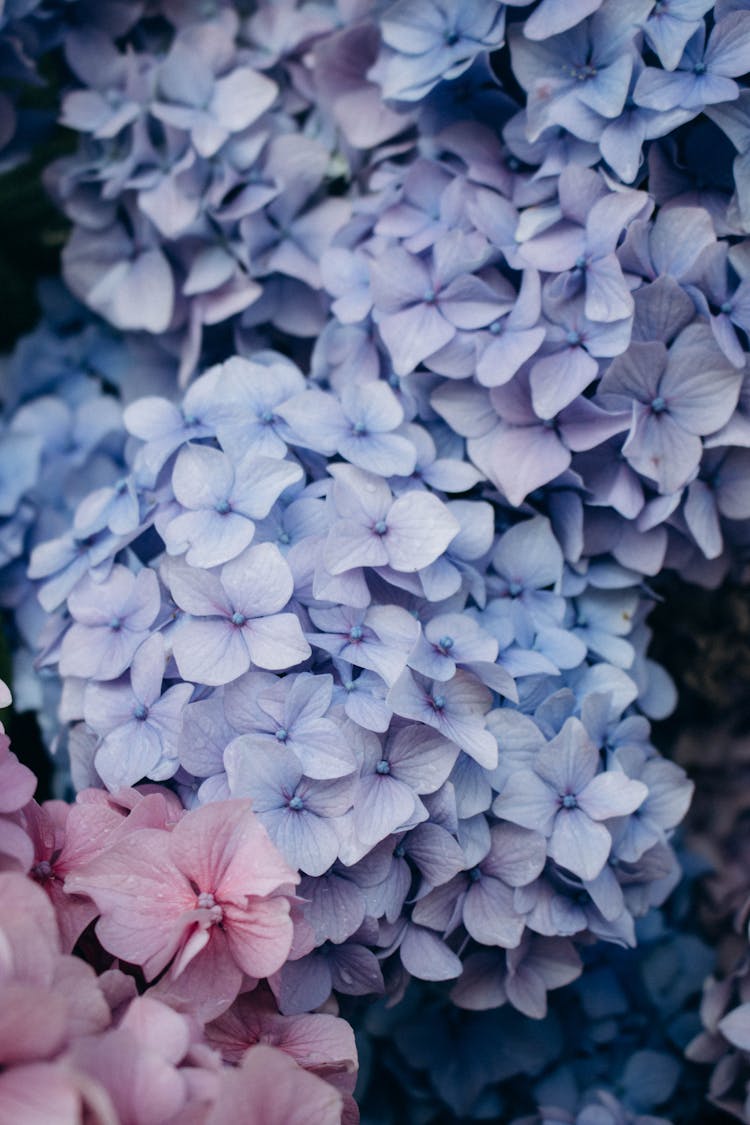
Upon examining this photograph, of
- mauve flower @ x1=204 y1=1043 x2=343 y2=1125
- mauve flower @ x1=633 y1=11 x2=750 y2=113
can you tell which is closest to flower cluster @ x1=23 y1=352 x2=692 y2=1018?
mauve flower @ x1=204 y1=1043 x2=343 y2=1125

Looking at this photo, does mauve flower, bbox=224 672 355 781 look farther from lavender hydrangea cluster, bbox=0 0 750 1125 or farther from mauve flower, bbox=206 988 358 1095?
mauve flower, bbox=206 988 358 1095

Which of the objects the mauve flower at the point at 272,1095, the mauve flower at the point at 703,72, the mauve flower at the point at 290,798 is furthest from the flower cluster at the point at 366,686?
the mauve flower at the point at 703,72

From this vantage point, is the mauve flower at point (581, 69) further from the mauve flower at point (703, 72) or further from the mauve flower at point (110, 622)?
the mauve flower at point (110, 622)

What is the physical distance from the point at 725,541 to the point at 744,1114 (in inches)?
14.8

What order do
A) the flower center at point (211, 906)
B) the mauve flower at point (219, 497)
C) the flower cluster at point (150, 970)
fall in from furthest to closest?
the mauve flower at point (219, 497) → the flower center at point (211, 906) → the flower cluster at point (150, 970)

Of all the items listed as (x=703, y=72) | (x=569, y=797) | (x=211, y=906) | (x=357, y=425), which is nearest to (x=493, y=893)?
(x=569, y=797)

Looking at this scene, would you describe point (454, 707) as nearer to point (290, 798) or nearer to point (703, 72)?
point (290, 798)

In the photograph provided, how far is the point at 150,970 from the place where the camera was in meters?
0.53

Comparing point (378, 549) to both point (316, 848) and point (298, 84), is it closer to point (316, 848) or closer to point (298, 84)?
point (316, 848)

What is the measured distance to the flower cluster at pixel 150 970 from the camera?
437mm

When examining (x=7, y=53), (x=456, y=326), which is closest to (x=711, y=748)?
(x=456, y=326)

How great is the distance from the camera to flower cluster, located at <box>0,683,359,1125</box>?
437 mm

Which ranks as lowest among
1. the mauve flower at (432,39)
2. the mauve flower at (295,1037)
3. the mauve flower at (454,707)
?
the mauve flower at (295,1037)

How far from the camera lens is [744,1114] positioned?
29.5 inches
